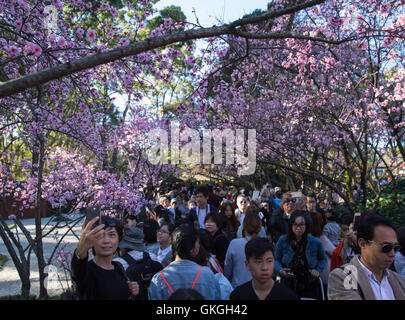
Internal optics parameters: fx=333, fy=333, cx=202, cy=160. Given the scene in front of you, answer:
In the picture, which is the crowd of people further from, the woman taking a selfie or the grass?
the grass

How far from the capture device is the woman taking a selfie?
209 centimetres

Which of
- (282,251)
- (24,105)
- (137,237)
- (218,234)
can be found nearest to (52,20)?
(24,105)

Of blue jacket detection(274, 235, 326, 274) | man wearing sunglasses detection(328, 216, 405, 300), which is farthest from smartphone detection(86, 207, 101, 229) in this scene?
blue jacket detection(274, 235, 326, 274)

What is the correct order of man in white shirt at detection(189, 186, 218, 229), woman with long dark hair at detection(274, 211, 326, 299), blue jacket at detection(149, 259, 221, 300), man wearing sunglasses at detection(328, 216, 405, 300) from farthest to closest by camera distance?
man in white shirt at detection(189, 186, 218, 229), woman with long dark hair at detection(274, 211, 326, 299), blue jacket at detection(149, 259, 221, 300), man wearing sunglasses at detection(328, 216, 405, 300)

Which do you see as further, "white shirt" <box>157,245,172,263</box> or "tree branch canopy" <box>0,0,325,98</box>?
"white shirt" <box>157,245,172,263</box>

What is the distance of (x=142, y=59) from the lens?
16.8ft

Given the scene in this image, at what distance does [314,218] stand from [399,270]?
4.64ft

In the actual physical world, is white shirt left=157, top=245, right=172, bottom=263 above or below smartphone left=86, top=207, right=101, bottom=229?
below

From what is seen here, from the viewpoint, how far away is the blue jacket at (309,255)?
3.71m

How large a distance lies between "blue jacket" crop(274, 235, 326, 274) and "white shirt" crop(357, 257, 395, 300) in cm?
156

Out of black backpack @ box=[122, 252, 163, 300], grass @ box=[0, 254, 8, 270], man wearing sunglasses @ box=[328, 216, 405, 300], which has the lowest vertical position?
grass @ box=[0, 254, 8, 270]

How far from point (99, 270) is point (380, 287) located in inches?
75.2
